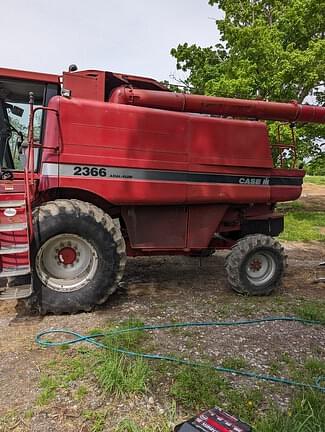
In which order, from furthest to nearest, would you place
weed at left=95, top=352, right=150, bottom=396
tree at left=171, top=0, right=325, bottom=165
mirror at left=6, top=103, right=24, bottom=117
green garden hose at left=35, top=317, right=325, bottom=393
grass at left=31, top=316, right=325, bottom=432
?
tree at left=171, top=0, right=325, bottom=165 → mirror at left=6, top=103, right=24, bottom=117 → green garden hose at left=35, top=317, right=325, bottom=393 → weed at left=95, top=352, right=150, bottom=396 → grass at left=31, top=316, right=325, bottom=432

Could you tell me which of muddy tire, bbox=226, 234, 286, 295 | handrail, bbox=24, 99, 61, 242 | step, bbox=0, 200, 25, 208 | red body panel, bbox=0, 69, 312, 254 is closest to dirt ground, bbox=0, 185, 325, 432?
muddy tire, bbox=226, 234, 286, 295

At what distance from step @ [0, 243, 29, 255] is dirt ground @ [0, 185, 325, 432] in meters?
0.74

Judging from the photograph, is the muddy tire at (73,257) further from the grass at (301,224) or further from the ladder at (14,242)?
the grass at (301,224)

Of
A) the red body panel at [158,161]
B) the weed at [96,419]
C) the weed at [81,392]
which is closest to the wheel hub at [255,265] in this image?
the red body panel at [158,161]

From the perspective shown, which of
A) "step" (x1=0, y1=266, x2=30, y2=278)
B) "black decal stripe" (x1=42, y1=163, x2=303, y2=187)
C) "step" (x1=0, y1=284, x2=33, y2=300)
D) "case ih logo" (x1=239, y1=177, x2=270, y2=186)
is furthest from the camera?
"case ih logo" (x1=239, y1=177, x2=270, y2=186)

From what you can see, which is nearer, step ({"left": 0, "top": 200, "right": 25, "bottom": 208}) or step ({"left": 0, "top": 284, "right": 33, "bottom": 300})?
step ({"left": 0, "top": 284, "right": 33, "bottom": 300})

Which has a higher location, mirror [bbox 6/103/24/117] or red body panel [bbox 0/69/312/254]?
mirror [bbox 6/103/24/117]

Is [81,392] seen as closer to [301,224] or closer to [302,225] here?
[302,225]

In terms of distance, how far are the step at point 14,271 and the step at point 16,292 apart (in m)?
0.17

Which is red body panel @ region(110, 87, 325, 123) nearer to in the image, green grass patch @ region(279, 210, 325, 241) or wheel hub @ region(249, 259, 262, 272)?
wheel hub @ region(249, 259, 262, 272)

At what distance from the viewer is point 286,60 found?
34.9ft

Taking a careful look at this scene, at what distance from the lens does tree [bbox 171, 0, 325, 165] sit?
10.6m

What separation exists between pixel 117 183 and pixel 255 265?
2129 mm

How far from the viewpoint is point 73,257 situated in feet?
13.8
